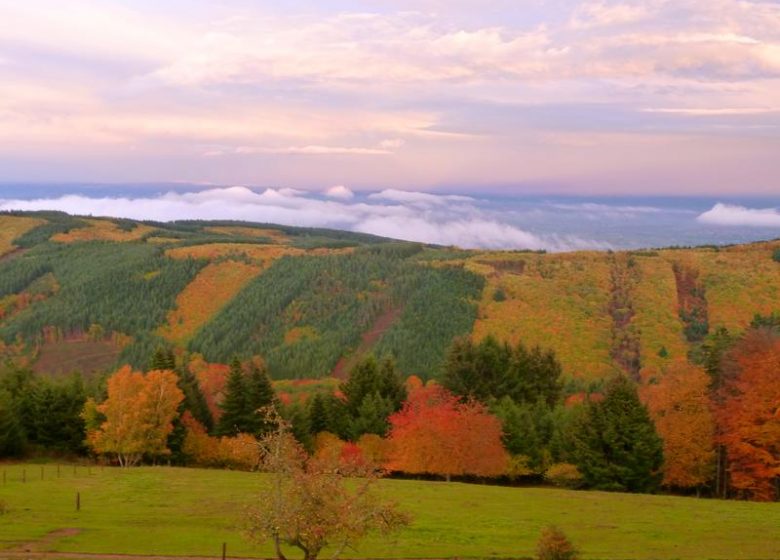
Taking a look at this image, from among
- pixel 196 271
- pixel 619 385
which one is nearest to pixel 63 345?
pixel 196 271

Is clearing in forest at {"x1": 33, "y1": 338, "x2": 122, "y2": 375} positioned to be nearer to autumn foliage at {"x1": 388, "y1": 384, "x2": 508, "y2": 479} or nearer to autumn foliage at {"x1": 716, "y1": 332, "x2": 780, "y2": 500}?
autumn foliage at {"x1": 388, "y1": 384, "x2": 508, "y2": 479}

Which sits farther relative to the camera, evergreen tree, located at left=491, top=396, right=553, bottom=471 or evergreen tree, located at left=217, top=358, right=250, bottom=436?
evergreen tree, located at left=217, top=358, right=250, bottom=436

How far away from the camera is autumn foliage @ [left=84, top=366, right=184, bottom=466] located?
6606 centimetres

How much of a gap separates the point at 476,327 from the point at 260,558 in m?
109

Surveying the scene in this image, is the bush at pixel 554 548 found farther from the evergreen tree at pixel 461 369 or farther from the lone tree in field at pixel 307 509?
the evergreen tree at pixel 461 369

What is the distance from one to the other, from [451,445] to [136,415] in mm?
26265

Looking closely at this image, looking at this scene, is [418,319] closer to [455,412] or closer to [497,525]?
[455,412]

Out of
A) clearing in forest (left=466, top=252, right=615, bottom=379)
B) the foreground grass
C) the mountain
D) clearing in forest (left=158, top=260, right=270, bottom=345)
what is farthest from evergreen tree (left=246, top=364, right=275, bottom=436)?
clearing in forest (left=158, top=260, right=270, bottom=345)

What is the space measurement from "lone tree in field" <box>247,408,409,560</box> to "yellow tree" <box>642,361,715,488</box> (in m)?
41.2

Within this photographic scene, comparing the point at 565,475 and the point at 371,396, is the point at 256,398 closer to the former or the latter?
the point at 371,396

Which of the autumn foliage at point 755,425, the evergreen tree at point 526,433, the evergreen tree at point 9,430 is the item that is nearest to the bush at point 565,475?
the evergreen tree at point 526,433

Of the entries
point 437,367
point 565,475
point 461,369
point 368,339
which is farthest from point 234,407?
point 368,339

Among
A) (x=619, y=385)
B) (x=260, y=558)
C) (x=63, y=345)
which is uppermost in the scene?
(x=619, y=385)

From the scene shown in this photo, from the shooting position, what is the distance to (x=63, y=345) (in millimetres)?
165625
